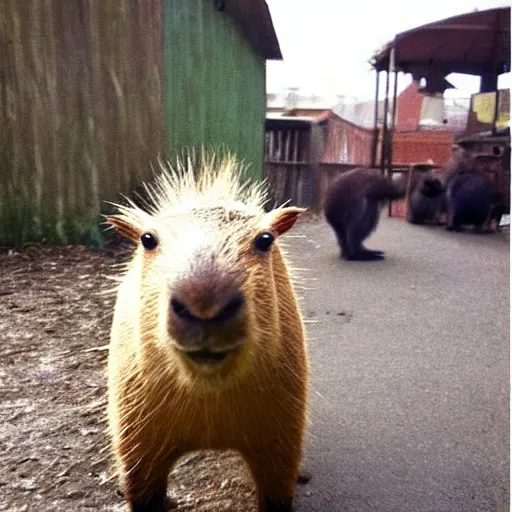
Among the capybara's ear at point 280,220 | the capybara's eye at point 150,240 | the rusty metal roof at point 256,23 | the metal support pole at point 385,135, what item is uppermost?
the rusty metal roof at point 256,23

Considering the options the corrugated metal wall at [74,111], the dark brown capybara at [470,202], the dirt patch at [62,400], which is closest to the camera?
the dirt patch at [62,400]

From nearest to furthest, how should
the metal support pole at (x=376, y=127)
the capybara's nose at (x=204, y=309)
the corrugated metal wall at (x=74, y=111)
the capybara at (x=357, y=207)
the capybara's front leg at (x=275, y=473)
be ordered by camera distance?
the capybara's nose at (x=204, y=309) → the capybara's front leg at (x=275, y=473) → the metal support pole at (x=376, y=127) → the corrugated metal wall at (x=74, y=111) → the capybara at (x=357, y=207)

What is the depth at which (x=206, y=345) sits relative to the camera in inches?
20.3

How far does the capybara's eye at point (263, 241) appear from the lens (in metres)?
0.62

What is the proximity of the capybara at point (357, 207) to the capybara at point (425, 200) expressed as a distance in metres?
0.10

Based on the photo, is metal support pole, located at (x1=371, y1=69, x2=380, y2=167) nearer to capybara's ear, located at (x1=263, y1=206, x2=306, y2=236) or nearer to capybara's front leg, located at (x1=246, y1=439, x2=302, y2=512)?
capybara's ear, located at (x1=263, y1=206, x2=306, y2=236)

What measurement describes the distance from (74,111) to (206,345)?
0.93 metres

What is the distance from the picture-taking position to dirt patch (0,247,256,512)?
0.83 meters

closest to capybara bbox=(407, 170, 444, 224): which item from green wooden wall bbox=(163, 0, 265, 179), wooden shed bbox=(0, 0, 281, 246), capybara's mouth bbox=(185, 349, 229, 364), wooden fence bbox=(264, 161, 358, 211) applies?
wooden fence bbox=(264, 161, 358, 211)

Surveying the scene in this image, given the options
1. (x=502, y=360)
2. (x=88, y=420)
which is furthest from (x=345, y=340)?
(x=88, y=420)

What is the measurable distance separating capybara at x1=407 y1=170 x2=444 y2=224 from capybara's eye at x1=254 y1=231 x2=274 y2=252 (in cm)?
159

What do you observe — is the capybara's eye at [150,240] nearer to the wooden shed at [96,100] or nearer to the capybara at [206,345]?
the capybara at [206,345]

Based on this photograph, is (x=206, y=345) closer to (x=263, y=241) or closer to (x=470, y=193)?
(x=263, y=241)

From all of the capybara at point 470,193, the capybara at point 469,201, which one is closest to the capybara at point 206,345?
the capybara at point 470,193
